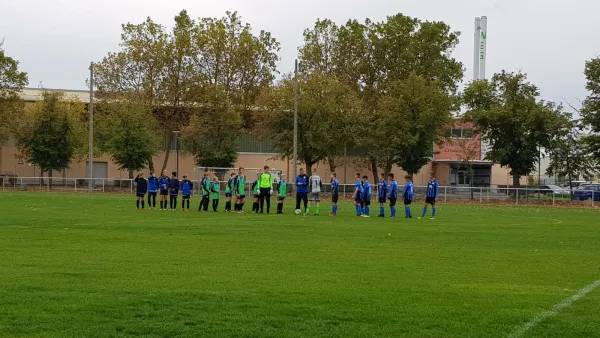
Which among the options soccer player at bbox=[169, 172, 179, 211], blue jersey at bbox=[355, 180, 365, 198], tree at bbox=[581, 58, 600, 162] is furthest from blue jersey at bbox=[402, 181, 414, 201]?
tree at bbox=[581, 58, 600, 162]

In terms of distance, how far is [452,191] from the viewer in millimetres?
51469

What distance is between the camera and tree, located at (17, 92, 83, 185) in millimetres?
61850

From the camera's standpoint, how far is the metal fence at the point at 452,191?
1901 inches

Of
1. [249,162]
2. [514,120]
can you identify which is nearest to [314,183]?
[514,120]

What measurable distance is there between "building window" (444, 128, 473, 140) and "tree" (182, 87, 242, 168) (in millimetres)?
17790

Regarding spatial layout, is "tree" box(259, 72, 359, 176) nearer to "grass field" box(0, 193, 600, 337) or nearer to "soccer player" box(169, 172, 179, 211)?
"soccer player" box(169, 172, 179, 211)

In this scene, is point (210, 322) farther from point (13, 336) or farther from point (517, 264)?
point (517, 264)

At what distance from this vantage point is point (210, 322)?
766 centimetres

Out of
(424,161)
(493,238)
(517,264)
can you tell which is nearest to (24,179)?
(424,161)

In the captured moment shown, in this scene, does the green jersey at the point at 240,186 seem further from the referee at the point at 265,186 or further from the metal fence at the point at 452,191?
the metal fence at the point at 452,191

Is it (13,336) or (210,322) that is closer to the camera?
(13,336)

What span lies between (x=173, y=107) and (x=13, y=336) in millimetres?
64290

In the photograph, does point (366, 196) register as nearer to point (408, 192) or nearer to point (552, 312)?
point (408, 192)

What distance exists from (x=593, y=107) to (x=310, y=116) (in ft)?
66.9
